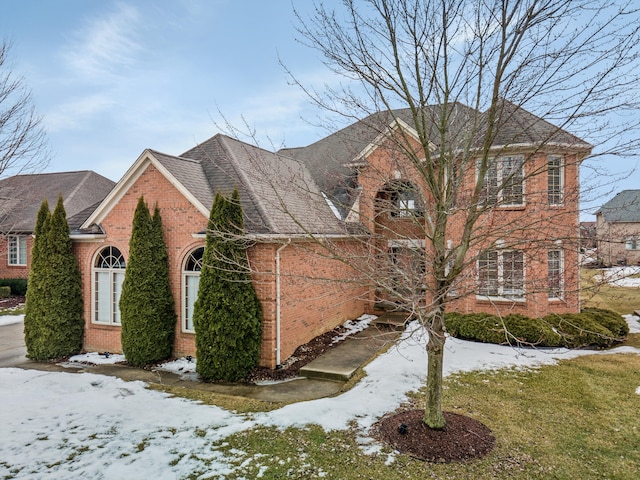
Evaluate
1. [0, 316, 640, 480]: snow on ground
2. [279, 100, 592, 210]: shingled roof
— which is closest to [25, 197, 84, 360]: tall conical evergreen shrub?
[0, 316, 640, 480]: snow on ground

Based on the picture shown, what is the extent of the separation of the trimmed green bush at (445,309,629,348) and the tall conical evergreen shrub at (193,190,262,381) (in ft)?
20.8

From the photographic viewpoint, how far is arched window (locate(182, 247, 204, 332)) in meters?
10.9

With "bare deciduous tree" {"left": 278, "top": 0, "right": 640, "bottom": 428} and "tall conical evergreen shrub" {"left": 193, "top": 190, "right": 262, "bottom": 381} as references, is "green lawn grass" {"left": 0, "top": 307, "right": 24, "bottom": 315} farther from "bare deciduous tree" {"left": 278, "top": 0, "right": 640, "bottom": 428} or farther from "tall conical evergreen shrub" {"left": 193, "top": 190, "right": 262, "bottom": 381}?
"bare deciduous tree" {"left": 278, "top": 0, "right": 640, "bottom": 428}

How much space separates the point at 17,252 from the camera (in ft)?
82.4

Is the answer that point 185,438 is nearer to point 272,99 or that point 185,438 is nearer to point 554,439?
point 554,439

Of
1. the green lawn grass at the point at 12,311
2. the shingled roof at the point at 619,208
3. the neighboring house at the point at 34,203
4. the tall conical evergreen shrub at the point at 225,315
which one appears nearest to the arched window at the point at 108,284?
the tall conical evergreen shrub at the point at 225,315

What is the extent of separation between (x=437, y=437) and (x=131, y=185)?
10.1 meters

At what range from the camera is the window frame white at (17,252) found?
2495cm

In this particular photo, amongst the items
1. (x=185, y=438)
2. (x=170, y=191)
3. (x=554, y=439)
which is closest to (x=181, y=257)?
(x=170, y=191)

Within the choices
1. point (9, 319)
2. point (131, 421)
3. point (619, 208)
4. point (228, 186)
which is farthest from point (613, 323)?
point (9, 319)

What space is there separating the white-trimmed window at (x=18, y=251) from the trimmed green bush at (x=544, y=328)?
25.6 meters

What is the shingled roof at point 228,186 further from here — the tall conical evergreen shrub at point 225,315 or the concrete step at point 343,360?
the concrete step at point 343,360

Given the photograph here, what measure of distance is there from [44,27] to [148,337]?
8.98 metres

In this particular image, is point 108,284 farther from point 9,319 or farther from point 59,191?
point 59,191
